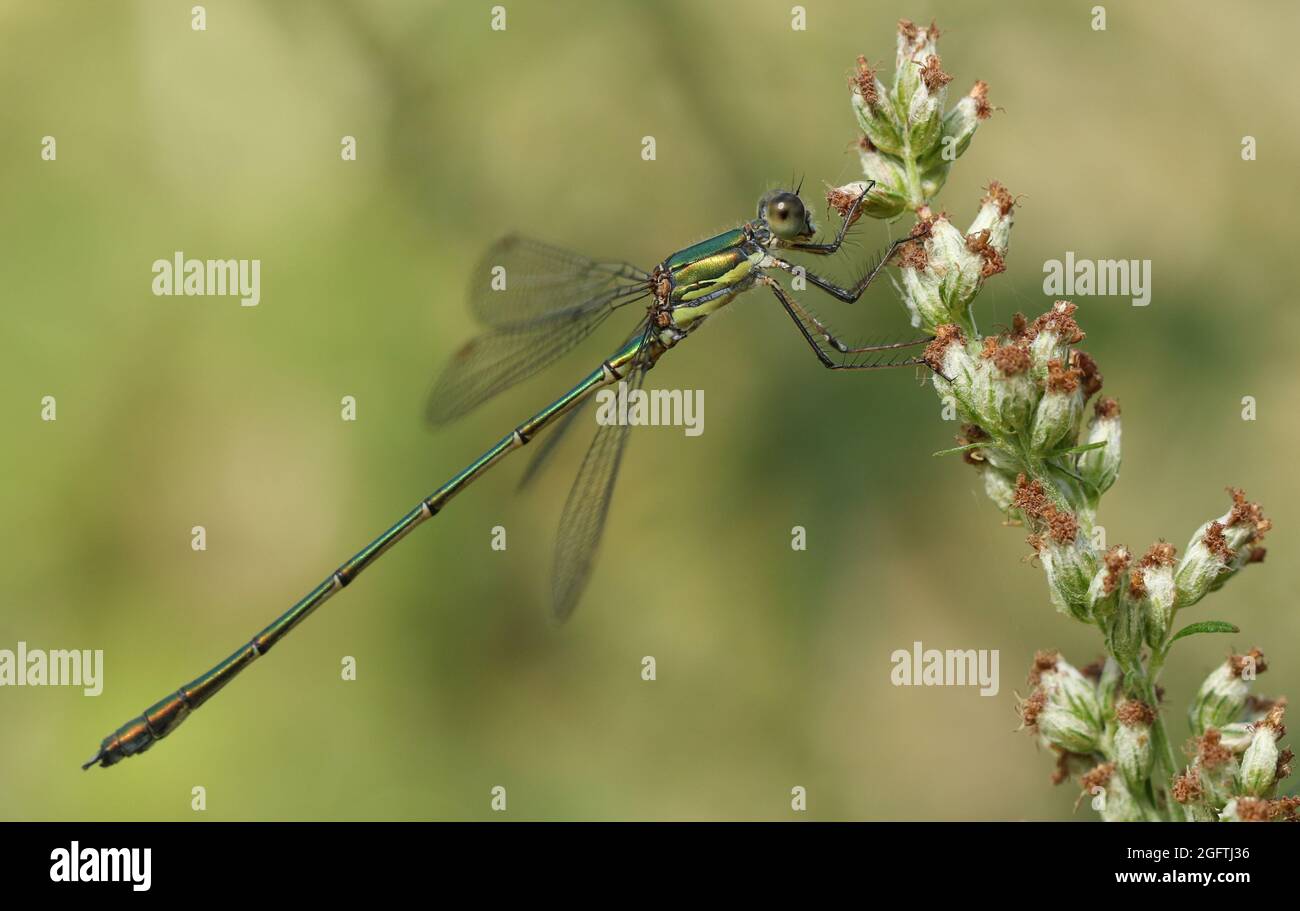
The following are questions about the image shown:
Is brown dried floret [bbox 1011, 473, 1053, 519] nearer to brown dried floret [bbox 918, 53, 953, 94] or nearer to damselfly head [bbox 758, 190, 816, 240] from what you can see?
brown dried floret [bbox 918, 53, 953, 94]

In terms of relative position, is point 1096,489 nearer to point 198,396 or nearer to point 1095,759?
point 1095,759

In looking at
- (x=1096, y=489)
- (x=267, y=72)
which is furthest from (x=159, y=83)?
(x=1096, y=489)

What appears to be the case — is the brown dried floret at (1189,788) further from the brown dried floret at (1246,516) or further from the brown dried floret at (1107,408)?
the brown dried floret at (1107,408)

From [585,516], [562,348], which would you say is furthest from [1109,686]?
[562,348]

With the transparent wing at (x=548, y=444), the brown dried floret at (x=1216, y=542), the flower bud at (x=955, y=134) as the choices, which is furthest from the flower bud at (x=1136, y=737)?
the transparent wing at (x=548, y=444)

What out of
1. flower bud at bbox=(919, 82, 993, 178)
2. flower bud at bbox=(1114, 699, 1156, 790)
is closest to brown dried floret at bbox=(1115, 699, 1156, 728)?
flower bud at bbox=(1114, 699, 1156, 790)

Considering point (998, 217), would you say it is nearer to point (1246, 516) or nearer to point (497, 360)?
point (1246, 516)
